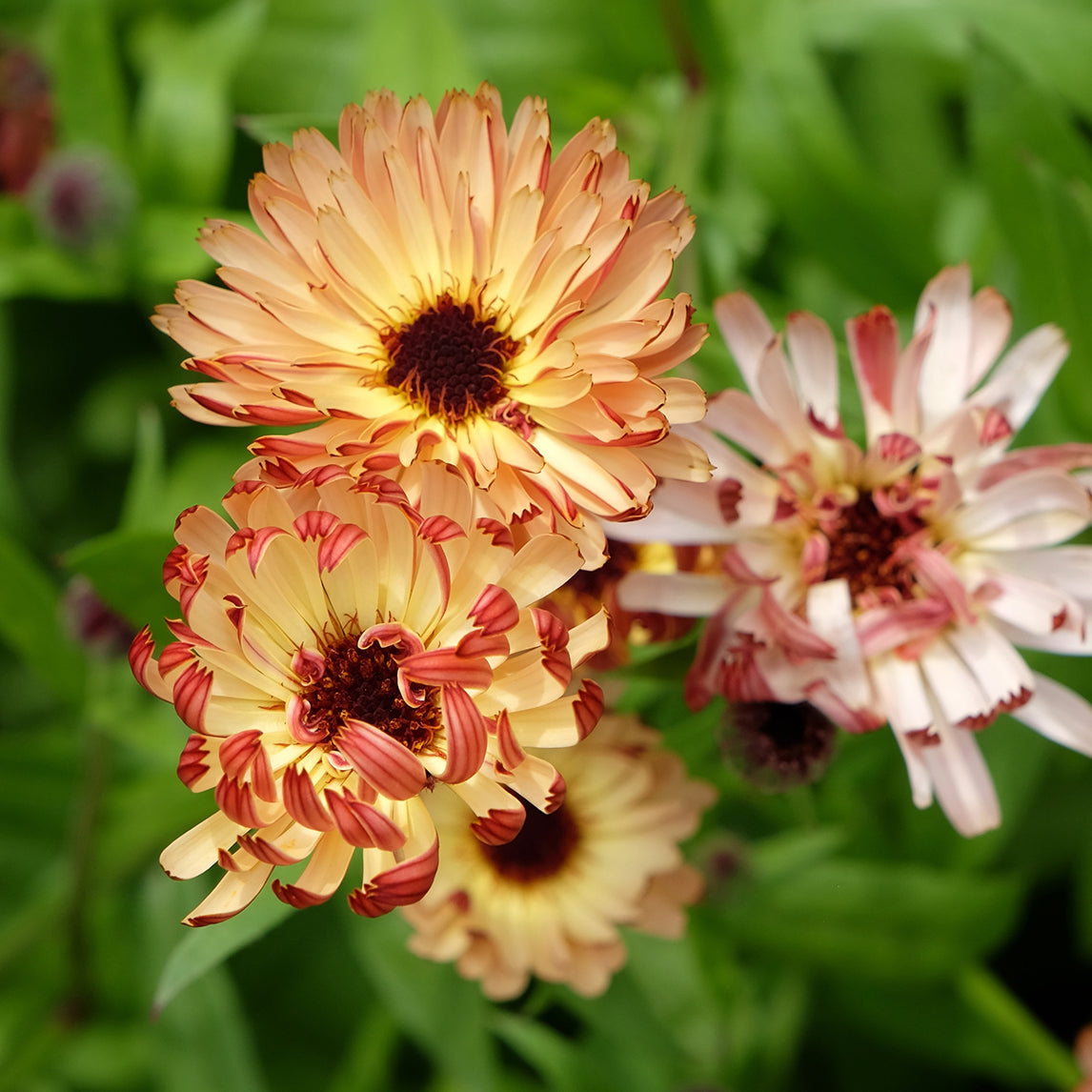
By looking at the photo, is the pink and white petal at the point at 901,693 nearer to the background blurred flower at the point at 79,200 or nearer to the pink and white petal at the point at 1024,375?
the pink and white petal at the point at 1024,375

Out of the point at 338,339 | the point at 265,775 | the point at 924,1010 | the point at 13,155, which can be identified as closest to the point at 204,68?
the point at 13,155

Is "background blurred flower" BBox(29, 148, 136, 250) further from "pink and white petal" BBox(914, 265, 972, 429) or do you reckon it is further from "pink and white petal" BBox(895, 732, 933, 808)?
"pink and white petal" BBox(895, 732, 933, 808)

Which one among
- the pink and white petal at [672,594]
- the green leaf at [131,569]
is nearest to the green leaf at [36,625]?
the green leaf at [131,569]

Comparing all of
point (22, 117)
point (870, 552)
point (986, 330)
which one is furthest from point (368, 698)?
point (22, 117)

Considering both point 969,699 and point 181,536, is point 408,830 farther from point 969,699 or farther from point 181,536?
point 969,699

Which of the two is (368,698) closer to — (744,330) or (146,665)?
(146,665)
